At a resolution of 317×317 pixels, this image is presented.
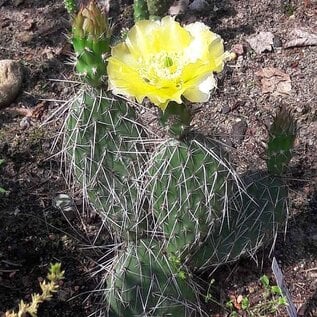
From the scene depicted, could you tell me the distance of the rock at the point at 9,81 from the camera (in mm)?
3000

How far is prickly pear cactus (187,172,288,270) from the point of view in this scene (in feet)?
7.06

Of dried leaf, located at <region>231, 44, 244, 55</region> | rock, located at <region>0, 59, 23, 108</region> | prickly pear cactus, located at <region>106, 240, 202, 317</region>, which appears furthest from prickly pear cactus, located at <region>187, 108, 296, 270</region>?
rock, located at <region>0, 59, 23, 108</region>

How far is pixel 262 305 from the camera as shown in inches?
88.6

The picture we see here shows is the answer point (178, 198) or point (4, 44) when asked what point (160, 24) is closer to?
point (178, 198)

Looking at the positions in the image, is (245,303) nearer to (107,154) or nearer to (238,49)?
(107,154)

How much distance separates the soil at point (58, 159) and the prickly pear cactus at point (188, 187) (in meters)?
0.33

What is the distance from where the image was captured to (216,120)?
2.84 meters

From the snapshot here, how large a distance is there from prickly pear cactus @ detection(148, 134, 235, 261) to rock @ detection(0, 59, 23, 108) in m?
1.26

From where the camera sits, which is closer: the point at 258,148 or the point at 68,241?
the point at 68,241

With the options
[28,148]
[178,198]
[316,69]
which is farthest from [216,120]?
[178,198]

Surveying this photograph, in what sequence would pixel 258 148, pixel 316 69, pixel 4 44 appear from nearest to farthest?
pixel 258 148, pixel 316 69, pixel 4 44

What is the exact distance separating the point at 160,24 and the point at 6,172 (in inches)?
48.2

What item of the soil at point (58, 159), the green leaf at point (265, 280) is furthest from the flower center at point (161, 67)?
the green leaf at point (265, 280)

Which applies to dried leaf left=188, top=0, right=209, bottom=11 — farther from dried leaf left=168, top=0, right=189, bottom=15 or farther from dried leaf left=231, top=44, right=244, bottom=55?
dried leaf left=231, top=44, right=244, bottom=55
